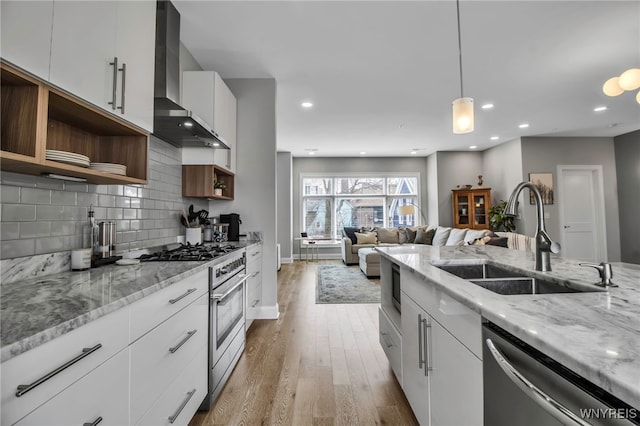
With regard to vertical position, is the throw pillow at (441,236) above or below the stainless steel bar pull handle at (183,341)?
above

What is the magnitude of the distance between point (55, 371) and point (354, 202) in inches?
303

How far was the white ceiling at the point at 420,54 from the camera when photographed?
230cm

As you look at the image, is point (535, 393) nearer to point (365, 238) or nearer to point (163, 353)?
point (163, 353)

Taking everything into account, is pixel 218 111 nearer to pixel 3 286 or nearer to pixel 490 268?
pixel 3 286

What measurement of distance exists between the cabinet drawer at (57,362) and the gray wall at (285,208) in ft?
19.7

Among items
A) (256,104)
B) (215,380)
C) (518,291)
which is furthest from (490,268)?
(256,104)

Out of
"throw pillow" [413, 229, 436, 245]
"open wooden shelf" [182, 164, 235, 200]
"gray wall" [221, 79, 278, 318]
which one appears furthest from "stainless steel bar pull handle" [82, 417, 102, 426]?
"throw pillow" [413, 229, 436, 245]

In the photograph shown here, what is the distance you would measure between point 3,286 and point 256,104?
277 cm

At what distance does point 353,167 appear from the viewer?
809 centimetres

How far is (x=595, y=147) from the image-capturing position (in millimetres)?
6148

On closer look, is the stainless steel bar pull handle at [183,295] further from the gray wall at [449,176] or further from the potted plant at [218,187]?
the gray wall at [449,176]

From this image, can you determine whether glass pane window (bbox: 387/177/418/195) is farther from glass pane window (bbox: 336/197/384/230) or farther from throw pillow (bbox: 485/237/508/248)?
throw pillow (bbox: 485/237/508/248)

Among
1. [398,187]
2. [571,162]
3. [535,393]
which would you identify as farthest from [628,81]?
[398,187]

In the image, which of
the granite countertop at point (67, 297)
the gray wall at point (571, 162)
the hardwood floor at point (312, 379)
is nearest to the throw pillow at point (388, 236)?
the gray wall at point (571, 162)
